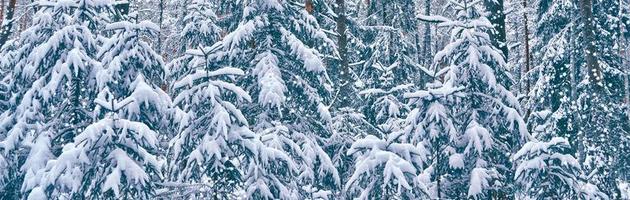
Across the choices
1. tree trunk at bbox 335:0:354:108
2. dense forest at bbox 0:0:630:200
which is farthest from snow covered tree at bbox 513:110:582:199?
tree trunk at bbox 335:0:354:108

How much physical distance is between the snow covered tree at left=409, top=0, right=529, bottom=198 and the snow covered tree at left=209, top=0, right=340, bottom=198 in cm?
325

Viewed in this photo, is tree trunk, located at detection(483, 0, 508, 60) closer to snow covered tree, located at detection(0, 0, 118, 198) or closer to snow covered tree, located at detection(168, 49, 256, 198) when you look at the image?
snow covered tree, located at detection(168, 49, 256, 198)

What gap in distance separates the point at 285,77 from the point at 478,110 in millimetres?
4442

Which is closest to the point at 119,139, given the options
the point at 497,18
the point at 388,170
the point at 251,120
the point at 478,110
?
the point at 388,170

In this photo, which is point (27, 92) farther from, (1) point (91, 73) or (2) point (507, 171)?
(2) point (507, 171)

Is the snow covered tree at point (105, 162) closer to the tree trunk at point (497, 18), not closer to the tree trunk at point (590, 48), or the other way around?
the tree trunk at point (497, 18)

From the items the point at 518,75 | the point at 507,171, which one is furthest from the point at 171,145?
the point at 518,75

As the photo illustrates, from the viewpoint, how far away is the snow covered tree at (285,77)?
12172mm

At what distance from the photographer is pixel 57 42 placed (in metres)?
10.9

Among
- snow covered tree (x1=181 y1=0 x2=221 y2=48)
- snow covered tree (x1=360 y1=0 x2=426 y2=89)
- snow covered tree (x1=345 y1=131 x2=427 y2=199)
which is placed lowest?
snow covered tree (x1=360 y1=0 x2=426 y2=89)

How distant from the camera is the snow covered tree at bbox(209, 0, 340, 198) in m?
12.2

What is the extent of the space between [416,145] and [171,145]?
410cm

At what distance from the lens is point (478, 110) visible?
10.1 m

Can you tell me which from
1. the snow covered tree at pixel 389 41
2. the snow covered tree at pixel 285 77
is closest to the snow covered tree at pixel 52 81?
the snow covered tree at pixel 285 77
